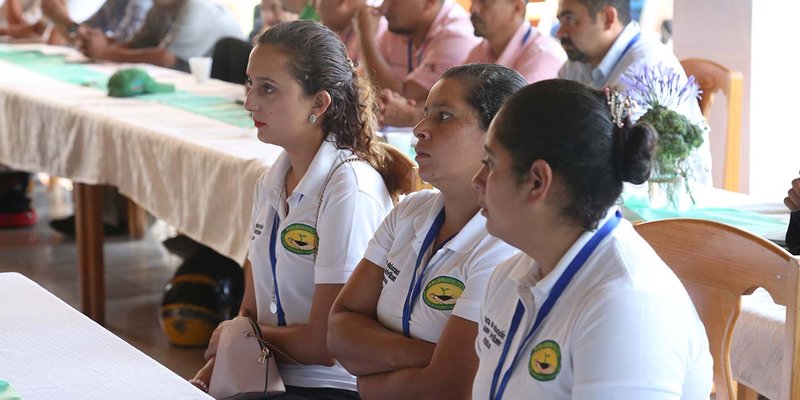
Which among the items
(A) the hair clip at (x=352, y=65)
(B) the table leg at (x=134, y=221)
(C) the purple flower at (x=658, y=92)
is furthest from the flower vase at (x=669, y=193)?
(B) the table leg at (x=134, y=221)

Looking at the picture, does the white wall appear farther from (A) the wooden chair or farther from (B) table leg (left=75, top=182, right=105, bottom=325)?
(B) table leg (left=75, top=182, right=105, bottom=325)

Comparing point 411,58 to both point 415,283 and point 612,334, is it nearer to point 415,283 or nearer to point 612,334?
point 415,283

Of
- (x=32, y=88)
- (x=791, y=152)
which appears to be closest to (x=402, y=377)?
(x=791, y=152)

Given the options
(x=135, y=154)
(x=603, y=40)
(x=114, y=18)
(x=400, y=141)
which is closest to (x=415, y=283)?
(x=400, y=141)

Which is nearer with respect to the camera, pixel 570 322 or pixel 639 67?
pixel 570 322

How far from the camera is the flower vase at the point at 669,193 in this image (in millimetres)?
2199

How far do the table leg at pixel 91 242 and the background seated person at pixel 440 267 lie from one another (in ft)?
7.23

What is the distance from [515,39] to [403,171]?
163cm

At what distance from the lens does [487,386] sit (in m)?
1.28

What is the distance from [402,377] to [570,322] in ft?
1.58

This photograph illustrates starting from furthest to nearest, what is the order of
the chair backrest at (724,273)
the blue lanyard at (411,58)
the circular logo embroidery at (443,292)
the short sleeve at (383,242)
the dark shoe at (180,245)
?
1. the dark shoe at (180,245)
2. the blue lanyard at (411,58)
3. the short sleeve at (383,242)
4. the circular logo embroidery at (443,292)
5. the chair backrest at (724,273)

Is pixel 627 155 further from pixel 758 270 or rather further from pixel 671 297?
pixel 758 270

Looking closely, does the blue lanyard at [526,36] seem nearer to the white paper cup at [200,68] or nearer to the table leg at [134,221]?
the white paper cup at [200,68]

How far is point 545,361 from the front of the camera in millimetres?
1181
